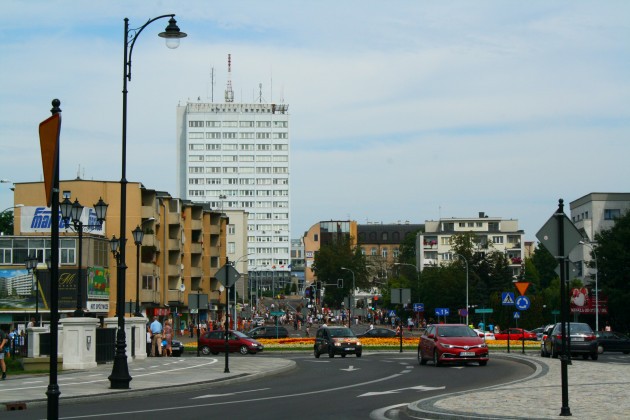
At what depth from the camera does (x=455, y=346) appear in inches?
1363

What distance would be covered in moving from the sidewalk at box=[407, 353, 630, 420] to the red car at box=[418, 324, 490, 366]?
910cm

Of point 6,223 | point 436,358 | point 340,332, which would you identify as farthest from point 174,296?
point 436,358

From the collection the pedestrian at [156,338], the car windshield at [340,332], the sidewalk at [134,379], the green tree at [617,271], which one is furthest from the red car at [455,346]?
the green tree at [617,271]

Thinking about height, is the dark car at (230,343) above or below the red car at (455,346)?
below

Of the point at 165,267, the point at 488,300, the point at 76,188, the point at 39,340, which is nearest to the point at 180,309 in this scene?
the point at 165,267

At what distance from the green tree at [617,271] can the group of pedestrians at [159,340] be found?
1758 inches

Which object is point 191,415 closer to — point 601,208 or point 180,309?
point 180,309

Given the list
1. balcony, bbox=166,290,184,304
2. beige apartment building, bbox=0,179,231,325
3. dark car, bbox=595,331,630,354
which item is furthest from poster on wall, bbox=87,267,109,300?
dark car, bbox=595,331,630,354

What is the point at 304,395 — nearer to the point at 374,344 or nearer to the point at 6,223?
the point at 374,344

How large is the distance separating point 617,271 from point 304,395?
6573 centimetres

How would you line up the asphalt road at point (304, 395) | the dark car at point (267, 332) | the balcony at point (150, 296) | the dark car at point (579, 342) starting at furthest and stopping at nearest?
the balcony at point (150, 296)
the dark car at point (267, 332)
the dark car at point (579, 342)
the asphalt road at point (304, 395)

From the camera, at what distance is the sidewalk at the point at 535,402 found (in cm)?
1598

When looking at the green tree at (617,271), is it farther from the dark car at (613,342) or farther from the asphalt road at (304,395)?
the asphalt road at (304,395)

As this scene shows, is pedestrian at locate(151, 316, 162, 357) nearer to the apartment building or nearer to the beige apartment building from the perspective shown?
the beige apartment building
